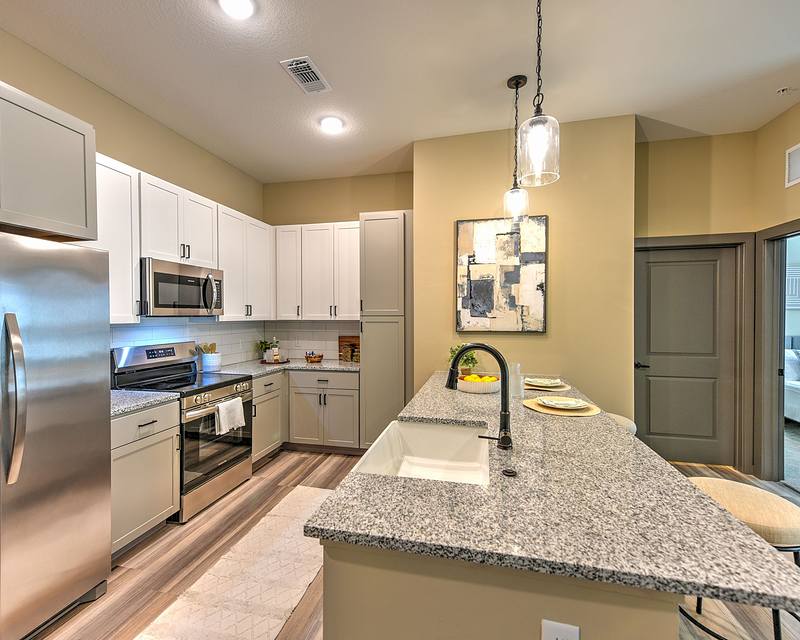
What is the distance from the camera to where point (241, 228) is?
372 cm

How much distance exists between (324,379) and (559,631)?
129 inches

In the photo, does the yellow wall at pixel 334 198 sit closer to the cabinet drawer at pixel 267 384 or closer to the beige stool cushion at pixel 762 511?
the cabinet drawer at pixel 267 384

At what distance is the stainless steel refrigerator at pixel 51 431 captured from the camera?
151cm

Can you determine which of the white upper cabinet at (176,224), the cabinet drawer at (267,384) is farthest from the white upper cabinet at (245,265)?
the cabinet drawer at (267,384)

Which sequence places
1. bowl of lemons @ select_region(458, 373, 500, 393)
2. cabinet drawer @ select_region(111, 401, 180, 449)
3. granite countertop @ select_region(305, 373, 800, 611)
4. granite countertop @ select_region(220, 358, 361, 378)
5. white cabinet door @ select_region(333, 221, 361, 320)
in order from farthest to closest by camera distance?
white cabinet door @ select_region(333, 221, 361, 320)
granite countertop @ select_region(220, 358, 361, 378)
bowl of lemons @ select_region(458, 373, 500, 393)
cabinet drawer @ select_region(111, 401, 180, 449)
granite countertop @ select_region(305, 373, 800, 611)

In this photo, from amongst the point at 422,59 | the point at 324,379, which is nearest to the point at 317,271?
the point at 324,379

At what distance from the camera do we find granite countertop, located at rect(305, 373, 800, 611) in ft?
2.40

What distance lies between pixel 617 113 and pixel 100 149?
152 inches

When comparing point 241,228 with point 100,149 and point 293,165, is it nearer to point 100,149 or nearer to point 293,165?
point 293,165

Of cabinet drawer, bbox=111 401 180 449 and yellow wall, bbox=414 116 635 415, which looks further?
yellow wall, bbox=414 116 635 415

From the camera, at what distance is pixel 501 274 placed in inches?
127

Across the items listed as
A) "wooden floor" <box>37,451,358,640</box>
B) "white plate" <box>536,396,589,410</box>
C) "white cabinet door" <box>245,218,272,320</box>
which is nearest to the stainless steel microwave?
"white cabinet door" <box>245,218,272,320</box>

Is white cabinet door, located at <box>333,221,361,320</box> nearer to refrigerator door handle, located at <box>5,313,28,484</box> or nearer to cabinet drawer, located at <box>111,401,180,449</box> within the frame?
cabinet drawer, located at <box>111,401,180,449</box>

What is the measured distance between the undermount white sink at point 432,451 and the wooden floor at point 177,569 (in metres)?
0.87
